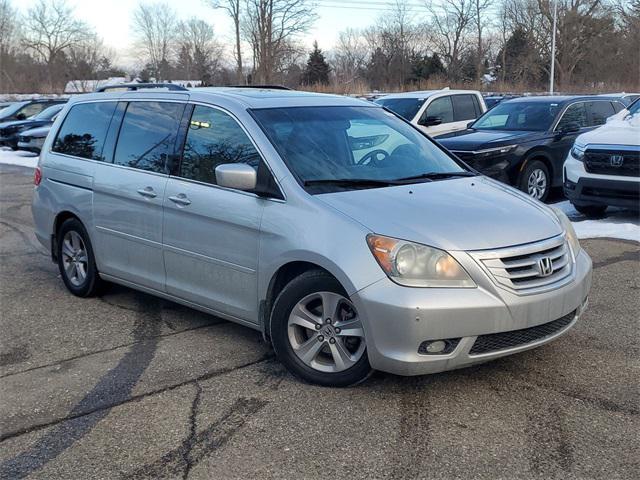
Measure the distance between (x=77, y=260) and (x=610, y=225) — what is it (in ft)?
20.6

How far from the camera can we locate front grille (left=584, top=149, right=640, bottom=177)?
8445mm

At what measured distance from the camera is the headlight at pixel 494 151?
32.7 feet

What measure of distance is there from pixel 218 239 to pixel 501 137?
697 cm

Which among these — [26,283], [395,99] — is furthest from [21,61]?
[26,283]

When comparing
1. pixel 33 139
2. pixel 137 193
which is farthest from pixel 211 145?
pixel 33 139

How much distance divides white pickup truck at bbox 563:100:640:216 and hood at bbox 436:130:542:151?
1.20m

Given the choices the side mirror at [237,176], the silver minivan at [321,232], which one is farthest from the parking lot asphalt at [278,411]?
the side mirror at [237,176]

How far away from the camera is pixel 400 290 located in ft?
11.8

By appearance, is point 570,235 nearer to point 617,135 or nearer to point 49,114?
point 617,135

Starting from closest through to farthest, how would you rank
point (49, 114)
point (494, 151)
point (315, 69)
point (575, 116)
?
point (494, 151)
point (575, 116)
point (49, 114)
point (315, 69)

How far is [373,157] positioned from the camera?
479cm

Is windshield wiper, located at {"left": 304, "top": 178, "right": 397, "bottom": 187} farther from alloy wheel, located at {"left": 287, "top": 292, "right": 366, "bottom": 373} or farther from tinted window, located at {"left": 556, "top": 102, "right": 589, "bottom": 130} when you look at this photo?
tinted window, located at {"left": 556, "top": 102, "right": 589, "bottom": 130}

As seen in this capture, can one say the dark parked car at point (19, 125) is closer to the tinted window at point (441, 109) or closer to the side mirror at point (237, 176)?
the tinted window at point (441, 109)

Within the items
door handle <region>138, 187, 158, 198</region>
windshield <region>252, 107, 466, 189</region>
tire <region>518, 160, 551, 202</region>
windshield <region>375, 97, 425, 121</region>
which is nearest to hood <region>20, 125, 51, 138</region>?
windshield <region>375, 97, 425, 121</region>
